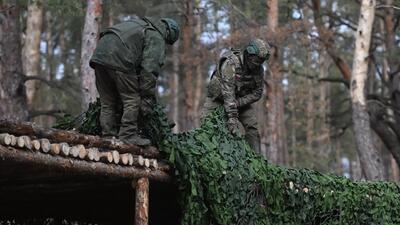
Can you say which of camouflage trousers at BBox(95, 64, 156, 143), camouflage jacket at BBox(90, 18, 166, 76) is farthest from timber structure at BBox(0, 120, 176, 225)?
camouflage jacket at BBox(90, 18, 166, 76)

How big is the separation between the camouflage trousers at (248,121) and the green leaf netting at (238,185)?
1.36ft

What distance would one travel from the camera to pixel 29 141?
5.35m

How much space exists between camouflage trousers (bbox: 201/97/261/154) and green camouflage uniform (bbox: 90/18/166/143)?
4.97 feet

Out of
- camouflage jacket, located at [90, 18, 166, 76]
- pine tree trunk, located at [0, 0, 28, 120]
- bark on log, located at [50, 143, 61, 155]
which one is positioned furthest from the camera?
pine tree trunk, located at [0, 0, 28, 120]

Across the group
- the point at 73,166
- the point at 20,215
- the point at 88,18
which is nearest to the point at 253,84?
the point at 73,166

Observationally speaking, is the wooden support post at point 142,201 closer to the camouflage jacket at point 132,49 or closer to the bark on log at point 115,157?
the bark on log at point 115,157

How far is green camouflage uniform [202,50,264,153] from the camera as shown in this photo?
7898 mm

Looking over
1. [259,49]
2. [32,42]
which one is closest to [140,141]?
[259,49]

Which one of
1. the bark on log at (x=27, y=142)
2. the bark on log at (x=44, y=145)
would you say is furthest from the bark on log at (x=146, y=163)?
the bark on log at (x=27, y=142)

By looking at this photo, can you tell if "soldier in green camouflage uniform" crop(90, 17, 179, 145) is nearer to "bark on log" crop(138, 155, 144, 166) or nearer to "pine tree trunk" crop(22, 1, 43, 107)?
"bark on log" crop(138, 155, 144, 166)

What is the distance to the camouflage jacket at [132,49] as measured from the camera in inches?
260

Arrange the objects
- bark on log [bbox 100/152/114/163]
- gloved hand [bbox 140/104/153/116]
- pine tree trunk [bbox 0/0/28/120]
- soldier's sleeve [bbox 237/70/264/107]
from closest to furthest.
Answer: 1. bark on log [bbox 100/152/114/163]
2. gloved hand [bbox 140/104/153/116]
3. soldier's sleeve [bbox 237/70/264/107]
4. pine tree trunk [bbox 0/0/28/120]

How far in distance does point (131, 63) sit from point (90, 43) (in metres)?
7.18

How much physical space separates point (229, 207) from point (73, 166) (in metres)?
1.92
